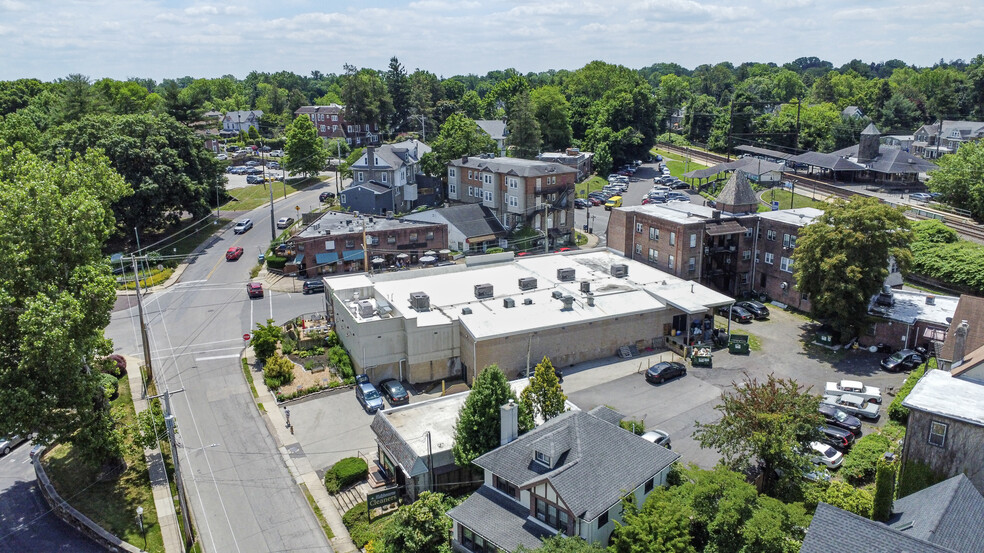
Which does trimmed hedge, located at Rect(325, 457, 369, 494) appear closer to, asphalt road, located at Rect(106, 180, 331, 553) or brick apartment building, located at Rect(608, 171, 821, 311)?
asphalt road, located at Rect(106, 180, 331, 553)

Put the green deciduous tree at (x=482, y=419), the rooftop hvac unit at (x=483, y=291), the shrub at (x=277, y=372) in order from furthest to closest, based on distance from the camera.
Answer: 1. the rooftop hvac unit at (x=483, y=291)
2. the shrub at (x=277, y=372)
3. the green deciduous tree at (x=482, y=419)

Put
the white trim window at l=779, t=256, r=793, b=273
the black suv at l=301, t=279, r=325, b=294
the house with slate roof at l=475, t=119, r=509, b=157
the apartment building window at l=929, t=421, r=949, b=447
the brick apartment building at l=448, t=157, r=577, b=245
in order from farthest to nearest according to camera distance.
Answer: the house with slate roof at l=475, t=119, r=509, b=157 → the brick apartment building at l=448, t=157, r=577, b=245 → the black suv at l=301, t=279, r=325, b=294 → the white trim window at l=779, t=256, r=793, b=273 → the apartment building window at l=929, t=421, r=949, b=447

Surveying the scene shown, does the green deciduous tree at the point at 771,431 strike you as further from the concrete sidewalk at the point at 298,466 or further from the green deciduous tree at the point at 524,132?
the green deciduous tree at the point at 524,132

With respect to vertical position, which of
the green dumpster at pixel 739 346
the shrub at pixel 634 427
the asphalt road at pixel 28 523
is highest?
the shrub at pixel 634 427

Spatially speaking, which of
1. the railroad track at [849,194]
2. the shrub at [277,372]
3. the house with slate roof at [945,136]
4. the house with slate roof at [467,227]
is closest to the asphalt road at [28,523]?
the shrub at [277,372]

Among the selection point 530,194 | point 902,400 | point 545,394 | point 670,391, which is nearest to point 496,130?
point 530,194

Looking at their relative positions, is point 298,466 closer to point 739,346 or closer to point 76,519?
point 76,519

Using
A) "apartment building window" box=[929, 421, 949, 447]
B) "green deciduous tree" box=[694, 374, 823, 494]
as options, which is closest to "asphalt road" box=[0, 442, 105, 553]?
"green deciduous tree" box=[694, 374, 823, 494]
